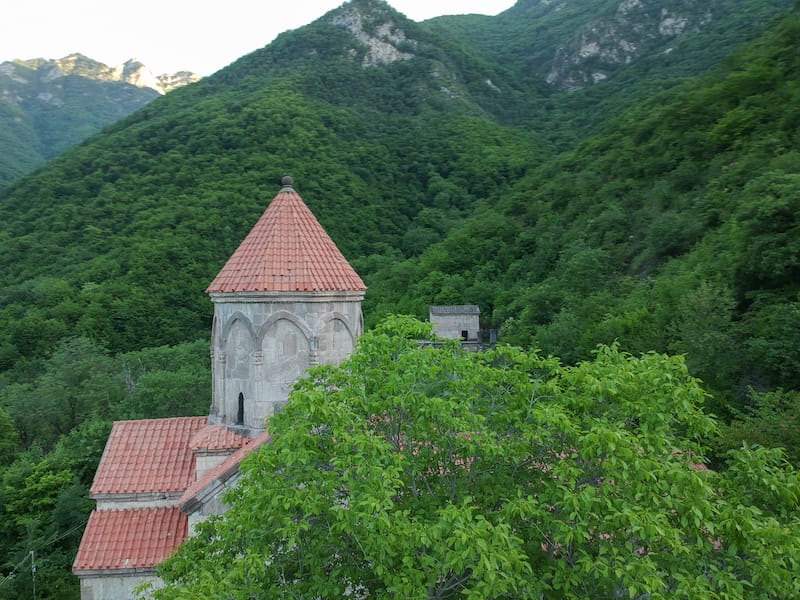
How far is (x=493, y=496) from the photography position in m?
5.07

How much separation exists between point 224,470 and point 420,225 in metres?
39.3

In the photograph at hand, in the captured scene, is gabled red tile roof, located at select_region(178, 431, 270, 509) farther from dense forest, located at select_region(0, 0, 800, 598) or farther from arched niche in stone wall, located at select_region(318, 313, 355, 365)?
dense forest, located at select_region(0, 0, 800, 598)

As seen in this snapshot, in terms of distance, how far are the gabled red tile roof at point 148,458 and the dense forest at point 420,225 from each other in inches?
285

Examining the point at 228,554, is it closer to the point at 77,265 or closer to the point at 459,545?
the point at 459,545

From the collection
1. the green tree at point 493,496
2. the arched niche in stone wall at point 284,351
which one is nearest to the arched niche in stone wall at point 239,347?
the arched niche in stone wall at point 284,351

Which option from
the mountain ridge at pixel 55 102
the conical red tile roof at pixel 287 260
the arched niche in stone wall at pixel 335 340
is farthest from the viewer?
the mountain ridge at pixel 55 102

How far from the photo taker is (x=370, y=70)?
214 ft

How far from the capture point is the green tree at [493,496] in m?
4.22

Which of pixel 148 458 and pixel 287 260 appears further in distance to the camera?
pixel 148 458

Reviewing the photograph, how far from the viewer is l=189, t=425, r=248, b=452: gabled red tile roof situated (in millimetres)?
8930

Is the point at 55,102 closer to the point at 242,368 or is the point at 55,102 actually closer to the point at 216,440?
the point at 242,368

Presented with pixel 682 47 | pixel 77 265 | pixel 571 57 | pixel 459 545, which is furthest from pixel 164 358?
pixel 571 57

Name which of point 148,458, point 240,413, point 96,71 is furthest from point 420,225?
point 96,71

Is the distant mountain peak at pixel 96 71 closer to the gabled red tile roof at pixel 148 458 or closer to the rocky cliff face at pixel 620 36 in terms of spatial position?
the rocky cliff face at pixel 620 36
